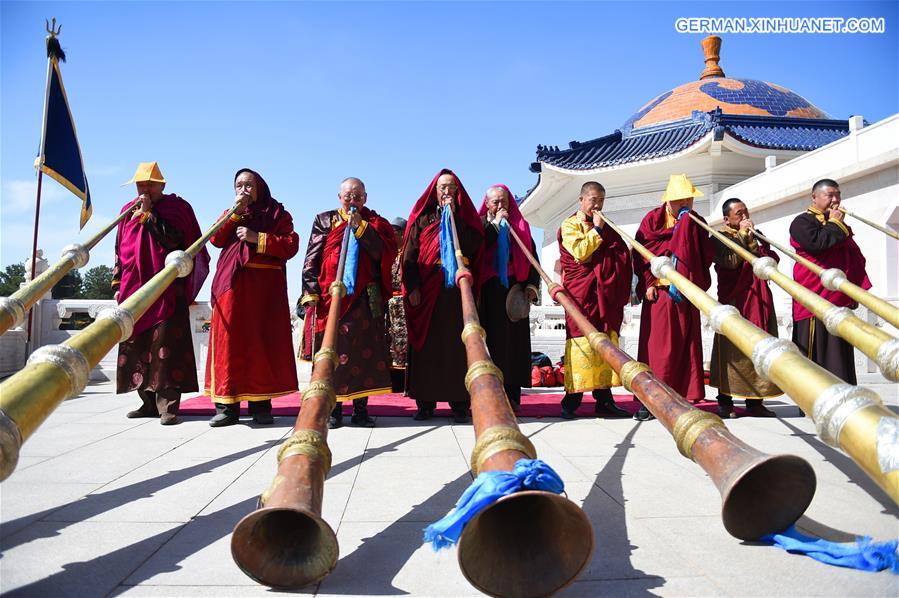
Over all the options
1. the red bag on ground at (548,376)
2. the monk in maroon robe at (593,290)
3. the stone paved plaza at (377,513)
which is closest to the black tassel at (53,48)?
the stone paved plaza at (377,513)

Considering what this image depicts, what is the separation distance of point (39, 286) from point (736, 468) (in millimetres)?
2433

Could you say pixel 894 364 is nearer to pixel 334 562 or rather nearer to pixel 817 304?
pixel 817 304

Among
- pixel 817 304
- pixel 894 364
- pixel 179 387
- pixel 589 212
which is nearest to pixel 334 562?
pixel 894 364

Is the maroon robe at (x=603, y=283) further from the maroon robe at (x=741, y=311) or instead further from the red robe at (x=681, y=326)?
the maroon robe at (x=741, y=311)

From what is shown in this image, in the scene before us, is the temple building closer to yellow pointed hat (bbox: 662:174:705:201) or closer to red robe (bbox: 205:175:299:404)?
yellow pointed hat (bbox: 662:174:705:201)

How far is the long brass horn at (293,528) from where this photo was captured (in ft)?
4.74

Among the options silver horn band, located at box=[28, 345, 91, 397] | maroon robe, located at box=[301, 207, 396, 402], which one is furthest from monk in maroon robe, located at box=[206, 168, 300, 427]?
silver horn band, located at box=[28, 345, 91, 397]

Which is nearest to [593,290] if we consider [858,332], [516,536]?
[858,332]

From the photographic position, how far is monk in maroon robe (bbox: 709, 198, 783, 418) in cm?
473

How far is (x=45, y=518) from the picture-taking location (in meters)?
2.12

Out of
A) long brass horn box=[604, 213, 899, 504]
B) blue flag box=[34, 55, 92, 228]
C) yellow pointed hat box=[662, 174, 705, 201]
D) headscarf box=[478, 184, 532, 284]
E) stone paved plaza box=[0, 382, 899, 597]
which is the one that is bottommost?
stone paved plaza box=[0, 382, 899, 597]

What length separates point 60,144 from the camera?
21.1 ft

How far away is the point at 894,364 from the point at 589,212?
3488mm

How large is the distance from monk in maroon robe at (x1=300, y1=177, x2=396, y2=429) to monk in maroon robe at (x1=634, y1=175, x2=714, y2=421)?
7.20ft
